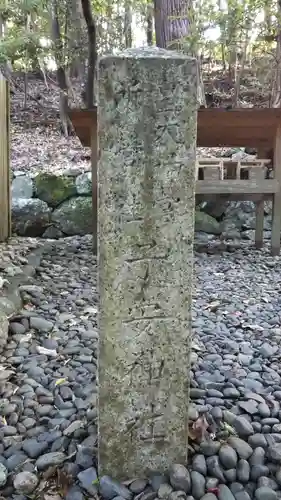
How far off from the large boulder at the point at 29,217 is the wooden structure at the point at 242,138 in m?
1.75

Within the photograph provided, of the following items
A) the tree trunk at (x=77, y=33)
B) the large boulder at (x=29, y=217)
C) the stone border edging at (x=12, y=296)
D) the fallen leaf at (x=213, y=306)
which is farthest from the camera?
the tree trunk at (x=77, y=33)

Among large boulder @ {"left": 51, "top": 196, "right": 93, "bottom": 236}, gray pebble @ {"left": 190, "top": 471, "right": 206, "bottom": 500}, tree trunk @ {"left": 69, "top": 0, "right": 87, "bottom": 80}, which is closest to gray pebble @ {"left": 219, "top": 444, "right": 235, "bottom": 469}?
Result: gray pebble @ {"left": 190, "top": 471, "right": 206, "bottom": 500}

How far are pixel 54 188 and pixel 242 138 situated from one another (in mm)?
3128

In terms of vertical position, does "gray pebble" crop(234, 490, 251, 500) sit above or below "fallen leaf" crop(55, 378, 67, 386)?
below

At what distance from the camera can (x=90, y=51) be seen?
735 centimetres

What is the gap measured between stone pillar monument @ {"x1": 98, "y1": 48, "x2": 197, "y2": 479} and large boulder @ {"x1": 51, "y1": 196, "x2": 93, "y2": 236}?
5807mm

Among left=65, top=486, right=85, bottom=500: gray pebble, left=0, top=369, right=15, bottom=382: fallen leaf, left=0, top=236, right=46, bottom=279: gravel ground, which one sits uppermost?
left=0, top=236, right=46, bottom=279: gravel ground

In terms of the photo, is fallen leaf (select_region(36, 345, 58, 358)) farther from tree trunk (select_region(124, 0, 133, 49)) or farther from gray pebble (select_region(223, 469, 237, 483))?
tree trunk (select_region(124, 0, 133, 49))

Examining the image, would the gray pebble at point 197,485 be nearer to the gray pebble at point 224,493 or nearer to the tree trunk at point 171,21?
the gray pebble at point 224,493

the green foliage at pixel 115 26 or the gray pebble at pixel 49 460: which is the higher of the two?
the green foliage at pixel 115 26

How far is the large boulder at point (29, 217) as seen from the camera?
7.32m

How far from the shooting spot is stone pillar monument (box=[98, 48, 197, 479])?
1.40 metres

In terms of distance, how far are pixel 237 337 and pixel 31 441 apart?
4.98 feet

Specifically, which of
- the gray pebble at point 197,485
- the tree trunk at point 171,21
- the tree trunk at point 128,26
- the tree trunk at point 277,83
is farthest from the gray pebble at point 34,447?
the tree trunk at point 128,26
